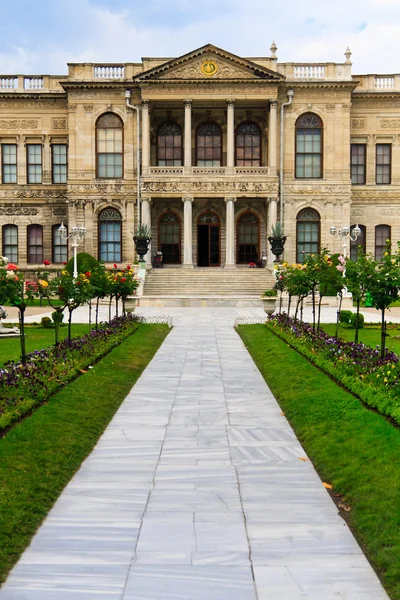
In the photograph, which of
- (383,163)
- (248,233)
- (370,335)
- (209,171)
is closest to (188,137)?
(209,171)

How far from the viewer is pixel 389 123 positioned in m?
42.0

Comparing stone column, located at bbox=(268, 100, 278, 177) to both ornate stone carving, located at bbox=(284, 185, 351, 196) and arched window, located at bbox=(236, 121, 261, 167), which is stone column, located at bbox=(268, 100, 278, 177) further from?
arched window, located at bbox=(236, 121, 261, 167)

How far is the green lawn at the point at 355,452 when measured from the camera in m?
4.89

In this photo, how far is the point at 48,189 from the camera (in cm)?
4262

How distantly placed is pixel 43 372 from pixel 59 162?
112 ft

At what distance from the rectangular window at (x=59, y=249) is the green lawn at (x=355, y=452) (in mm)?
32725

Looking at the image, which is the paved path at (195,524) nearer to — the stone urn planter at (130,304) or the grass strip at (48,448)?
the grass strip at (48,448)

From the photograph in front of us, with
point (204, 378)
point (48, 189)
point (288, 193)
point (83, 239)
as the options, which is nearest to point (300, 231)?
point (288, 193)

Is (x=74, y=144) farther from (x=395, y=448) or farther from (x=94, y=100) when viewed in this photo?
(x=395, y=448)

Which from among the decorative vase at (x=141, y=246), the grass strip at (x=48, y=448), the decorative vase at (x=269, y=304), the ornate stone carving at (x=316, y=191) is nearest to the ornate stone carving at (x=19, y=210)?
the decorative vase at (x=141, y=246)

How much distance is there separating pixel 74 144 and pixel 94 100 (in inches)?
123

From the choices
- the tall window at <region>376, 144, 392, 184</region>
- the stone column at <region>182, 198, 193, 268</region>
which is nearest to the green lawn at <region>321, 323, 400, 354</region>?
the stone column at <region>182, 198, 193, 268</region>

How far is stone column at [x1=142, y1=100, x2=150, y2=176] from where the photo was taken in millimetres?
39312

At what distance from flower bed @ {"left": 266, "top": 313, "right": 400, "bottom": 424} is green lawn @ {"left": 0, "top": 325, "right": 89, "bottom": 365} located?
668 centimetres
